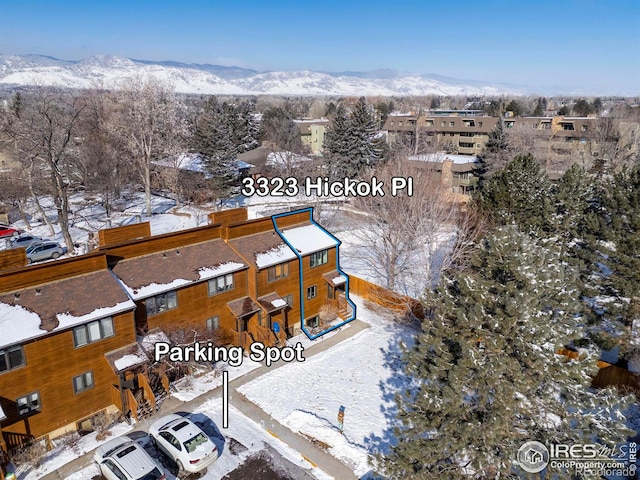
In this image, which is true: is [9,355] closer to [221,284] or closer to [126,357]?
[126,357]

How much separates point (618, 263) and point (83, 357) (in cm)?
2340

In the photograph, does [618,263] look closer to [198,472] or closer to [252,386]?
[252,386]

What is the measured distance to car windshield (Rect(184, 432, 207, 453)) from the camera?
50.8ft

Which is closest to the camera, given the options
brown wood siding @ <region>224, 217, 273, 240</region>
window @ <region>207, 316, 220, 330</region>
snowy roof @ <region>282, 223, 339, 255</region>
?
window @ <region>207, 316, 220, 330</region>

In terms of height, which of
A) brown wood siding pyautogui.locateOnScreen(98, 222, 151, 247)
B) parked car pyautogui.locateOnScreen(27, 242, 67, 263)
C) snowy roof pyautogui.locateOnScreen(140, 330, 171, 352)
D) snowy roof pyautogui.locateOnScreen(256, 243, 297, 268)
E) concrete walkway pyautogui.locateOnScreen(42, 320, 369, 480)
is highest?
brown wood siding pyautogui.locateOnScreen(98, 222, 151, 247)

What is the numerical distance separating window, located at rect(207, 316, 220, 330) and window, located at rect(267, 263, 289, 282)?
3.37 meters

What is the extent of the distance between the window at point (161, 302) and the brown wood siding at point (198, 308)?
0.17 meters

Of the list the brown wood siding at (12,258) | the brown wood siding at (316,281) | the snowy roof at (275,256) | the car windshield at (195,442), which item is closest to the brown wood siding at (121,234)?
the brown wood siding at (12,258)

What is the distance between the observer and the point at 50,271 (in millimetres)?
17469

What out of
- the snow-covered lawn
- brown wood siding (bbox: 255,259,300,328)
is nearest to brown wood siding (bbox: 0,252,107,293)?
brown wood siding (bbox: 255,259,300,328)

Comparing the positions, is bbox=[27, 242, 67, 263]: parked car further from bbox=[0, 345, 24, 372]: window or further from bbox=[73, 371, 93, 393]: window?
bbox=[0, 345, 24, 372]: window

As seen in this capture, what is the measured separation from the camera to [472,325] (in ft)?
37.4

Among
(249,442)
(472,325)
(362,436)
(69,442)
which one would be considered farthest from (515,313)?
(69,442)

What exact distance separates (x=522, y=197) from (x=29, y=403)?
27059 mm
